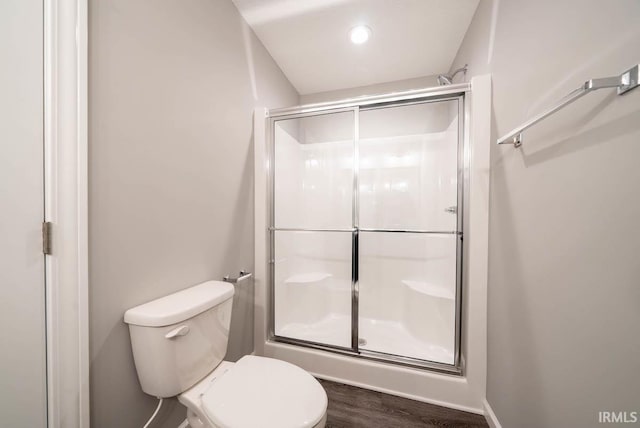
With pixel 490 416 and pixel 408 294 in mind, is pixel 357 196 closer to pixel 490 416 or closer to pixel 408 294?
pixel 408 294

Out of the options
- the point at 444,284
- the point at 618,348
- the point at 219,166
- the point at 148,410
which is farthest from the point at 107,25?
the point at 444,284

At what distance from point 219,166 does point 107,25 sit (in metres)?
0.67

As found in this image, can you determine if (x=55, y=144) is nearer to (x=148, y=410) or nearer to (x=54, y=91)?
(x=54, y=91)

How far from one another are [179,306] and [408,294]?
1766 mm

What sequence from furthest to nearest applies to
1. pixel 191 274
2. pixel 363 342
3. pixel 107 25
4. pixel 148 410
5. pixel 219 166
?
1. pixel 363 342
2. pixel 219 166
3. pixel 191 274
4. pixel 148 410
5. pixel 107 25

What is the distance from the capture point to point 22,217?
24.3 inches

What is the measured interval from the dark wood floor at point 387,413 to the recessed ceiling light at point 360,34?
8.27 feet

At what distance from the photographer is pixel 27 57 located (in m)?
0.62

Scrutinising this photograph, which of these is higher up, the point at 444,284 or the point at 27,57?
the point at 27,57

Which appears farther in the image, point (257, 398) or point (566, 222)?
point (257, 398)

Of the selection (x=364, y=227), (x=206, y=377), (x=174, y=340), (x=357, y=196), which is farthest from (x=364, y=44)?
(x=206, y=377)

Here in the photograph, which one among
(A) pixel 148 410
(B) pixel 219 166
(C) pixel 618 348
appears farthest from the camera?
(B) pixel 219 166

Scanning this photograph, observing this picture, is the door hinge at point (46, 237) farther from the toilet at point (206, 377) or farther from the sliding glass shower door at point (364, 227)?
the sliding glass shower door at point (364, 227)

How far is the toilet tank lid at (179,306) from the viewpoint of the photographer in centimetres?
78
